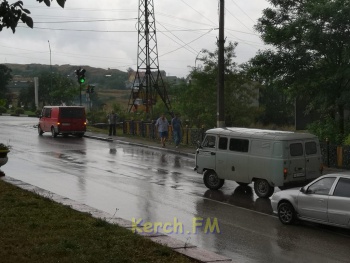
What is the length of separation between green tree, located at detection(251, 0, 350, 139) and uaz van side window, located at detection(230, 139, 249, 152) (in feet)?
23.2

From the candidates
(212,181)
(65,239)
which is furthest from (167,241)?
(212,181)

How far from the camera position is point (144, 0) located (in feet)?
163

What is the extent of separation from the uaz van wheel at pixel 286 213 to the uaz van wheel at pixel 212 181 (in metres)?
4.91

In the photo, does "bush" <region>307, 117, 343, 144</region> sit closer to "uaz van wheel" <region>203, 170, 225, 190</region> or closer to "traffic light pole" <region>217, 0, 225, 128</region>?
"traffic light pole" <region>217, 0, 225, 128</region>

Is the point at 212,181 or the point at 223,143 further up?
the point at 223,143

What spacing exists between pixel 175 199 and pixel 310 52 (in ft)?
36.5

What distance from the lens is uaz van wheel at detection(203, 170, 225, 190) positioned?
19016mm

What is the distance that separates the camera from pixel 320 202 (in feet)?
43.4

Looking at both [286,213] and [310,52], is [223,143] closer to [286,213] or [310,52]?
[286,213]

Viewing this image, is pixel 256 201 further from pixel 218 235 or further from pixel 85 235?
pixel 85 235

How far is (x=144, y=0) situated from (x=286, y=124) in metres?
15.2

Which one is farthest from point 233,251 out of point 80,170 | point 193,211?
point 80,170

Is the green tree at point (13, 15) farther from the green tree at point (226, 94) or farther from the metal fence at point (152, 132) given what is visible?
the green tree at point (226, 94)

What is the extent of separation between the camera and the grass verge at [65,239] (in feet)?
31.2
